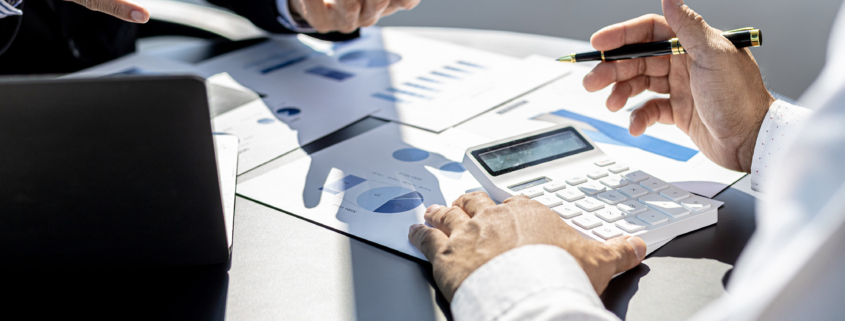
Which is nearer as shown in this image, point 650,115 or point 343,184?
point 343,184

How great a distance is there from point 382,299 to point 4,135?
33 centimetres

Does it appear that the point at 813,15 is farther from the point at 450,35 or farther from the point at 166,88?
the point at 166,88

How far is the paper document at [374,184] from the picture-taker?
1.93 feet

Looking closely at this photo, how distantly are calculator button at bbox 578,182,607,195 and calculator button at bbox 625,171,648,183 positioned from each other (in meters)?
0.04

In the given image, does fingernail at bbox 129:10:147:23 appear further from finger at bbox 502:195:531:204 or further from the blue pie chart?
finger at bbox 502:195:531:204

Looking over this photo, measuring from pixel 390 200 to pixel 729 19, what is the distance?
5.47 feet

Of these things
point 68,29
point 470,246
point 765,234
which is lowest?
point 68,29

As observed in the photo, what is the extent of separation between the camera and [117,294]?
49 cm

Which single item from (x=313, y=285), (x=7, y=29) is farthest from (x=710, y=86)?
(x=7, y=29)

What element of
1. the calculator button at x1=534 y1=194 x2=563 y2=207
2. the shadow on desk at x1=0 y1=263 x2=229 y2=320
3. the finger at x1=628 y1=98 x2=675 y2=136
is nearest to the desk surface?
the shadow on desk at x1=0 y1=263 x2=229 y2=320

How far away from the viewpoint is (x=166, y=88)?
42 centimetres

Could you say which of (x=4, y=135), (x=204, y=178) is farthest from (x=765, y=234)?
(x=4, y=135)

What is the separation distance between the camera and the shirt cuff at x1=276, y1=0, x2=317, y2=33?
1.18 m

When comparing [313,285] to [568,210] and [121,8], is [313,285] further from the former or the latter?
[121,8]
